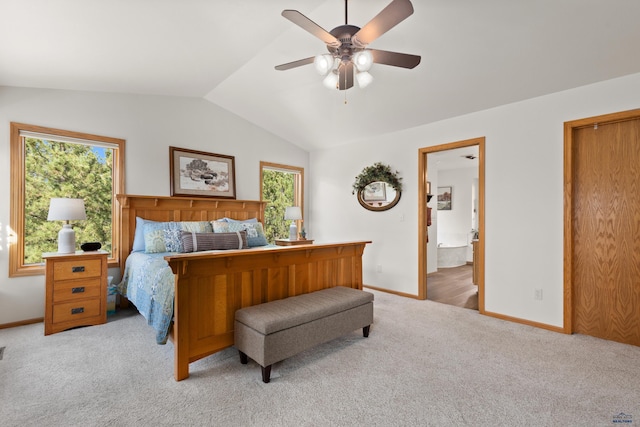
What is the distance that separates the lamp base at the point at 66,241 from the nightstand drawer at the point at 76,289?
340mm

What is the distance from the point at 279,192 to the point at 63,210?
3.14 meters

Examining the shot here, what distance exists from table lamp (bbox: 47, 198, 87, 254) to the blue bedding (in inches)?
24.0

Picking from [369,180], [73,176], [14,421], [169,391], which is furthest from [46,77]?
[369,180]

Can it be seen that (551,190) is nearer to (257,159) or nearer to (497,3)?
(497,3)

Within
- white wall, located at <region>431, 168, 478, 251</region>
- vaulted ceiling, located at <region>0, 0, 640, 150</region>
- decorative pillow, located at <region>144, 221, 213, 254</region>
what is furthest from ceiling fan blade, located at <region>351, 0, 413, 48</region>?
white wall, located at <region>431, 168, 478, 251</region>

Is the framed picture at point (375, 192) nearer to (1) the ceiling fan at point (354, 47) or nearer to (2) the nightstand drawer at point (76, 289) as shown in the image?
(1) the ceiling fan at point (354, 47)

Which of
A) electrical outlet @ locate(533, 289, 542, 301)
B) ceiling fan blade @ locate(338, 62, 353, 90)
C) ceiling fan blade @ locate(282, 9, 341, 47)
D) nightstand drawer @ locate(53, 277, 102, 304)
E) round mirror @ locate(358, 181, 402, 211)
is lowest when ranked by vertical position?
electrical outlet @ locate(533, 289, 542, 301)

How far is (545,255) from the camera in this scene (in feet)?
10.4

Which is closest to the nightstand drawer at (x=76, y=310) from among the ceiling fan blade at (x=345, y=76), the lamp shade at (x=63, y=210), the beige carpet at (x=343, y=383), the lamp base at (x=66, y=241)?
the beige carpet at (x=343, y=383)

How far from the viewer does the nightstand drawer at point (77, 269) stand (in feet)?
9.92

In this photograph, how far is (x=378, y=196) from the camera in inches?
186

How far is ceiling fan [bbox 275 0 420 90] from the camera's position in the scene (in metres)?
1.84

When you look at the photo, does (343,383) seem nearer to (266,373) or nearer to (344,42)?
(266,373)

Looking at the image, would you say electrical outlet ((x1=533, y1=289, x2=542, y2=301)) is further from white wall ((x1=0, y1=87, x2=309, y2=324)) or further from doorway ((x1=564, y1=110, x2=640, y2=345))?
white wall ((x1=0, y1=87, x2=309, y2=324))
